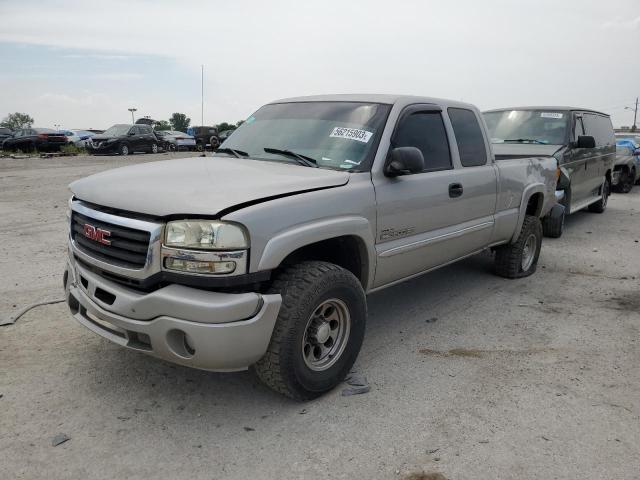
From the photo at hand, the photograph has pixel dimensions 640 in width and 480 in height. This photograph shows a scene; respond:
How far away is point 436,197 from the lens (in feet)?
13.6

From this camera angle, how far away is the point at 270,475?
2.59 meters

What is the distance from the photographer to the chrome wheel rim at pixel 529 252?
19.8 feet

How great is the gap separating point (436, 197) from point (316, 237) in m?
1.43

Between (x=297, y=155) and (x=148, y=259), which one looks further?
(x=297, y=155)

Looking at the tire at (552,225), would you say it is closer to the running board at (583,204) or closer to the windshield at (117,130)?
the running board at (583,204)

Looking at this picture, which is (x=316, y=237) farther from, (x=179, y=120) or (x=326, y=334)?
(x=179, y=120)

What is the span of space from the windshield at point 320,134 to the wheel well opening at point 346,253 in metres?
0.50

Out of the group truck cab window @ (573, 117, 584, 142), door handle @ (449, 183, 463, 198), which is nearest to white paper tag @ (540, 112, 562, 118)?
truck cab window @ (573, 117, 584, 142)

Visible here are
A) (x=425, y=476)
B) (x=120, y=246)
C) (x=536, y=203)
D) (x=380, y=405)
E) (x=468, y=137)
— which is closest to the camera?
(x=425, y=476)

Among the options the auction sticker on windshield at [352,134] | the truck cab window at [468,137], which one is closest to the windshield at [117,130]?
the truck cab window at [468,137]

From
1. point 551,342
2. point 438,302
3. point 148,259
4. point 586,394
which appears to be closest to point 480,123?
point 438,302

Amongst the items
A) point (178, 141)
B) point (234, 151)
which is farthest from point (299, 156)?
point (178, 141)

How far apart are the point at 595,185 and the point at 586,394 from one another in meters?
7.61

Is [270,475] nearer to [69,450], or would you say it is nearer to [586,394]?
[69,450]
